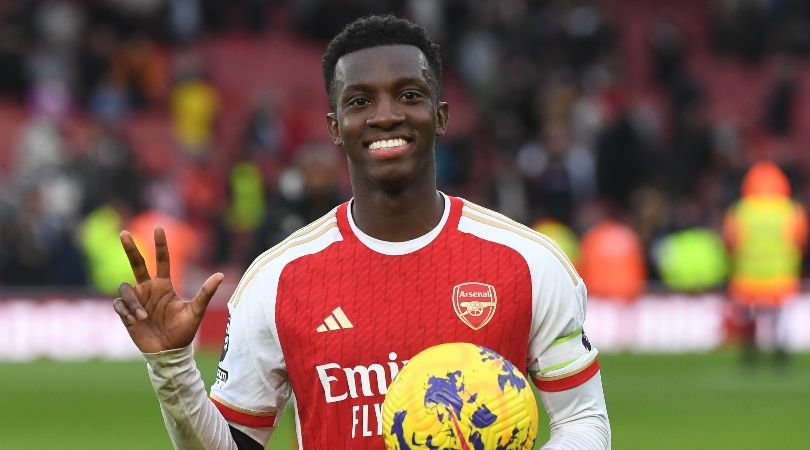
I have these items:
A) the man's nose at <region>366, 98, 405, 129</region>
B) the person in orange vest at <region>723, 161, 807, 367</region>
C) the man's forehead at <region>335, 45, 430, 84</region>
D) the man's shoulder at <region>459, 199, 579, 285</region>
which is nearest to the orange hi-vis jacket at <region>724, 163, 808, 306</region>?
the person in orange vest at <region>723, 161, 807, 367</region>

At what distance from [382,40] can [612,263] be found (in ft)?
55.7

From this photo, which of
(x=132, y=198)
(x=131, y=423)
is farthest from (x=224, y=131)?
(x=131, y=423)

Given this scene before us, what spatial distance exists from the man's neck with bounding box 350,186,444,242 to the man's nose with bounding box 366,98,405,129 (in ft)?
0.91

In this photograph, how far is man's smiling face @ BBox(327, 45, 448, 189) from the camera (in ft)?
16.0

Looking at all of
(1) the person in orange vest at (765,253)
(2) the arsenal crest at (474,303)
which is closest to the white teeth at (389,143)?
(2) the arsenal crest at (474,303)

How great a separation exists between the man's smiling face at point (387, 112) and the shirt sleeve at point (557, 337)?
49 cm

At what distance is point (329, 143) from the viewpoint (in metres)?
23.5

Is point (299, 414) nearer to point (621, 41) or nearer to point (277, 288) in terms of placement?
point (277, 288)

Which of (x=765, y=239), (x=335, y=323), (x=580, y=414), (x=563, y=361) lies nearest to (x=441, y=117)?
(x=335, y=323)

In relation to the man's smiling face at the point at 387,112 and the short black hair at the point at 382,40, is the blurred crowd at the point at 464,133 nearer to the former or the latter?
the short black hair at the point at 382,40

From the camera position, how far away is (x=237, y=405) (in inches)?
201

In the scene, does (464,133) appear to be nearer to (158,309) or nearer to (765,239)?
(765,239)

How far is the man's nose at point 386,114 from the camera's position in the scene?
4824 mm

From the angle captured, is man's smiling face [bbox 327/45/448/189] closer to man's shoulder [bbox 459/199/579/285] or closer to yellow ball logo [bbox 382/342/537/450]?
man's shoulder [bbox 459/199/579/285]
